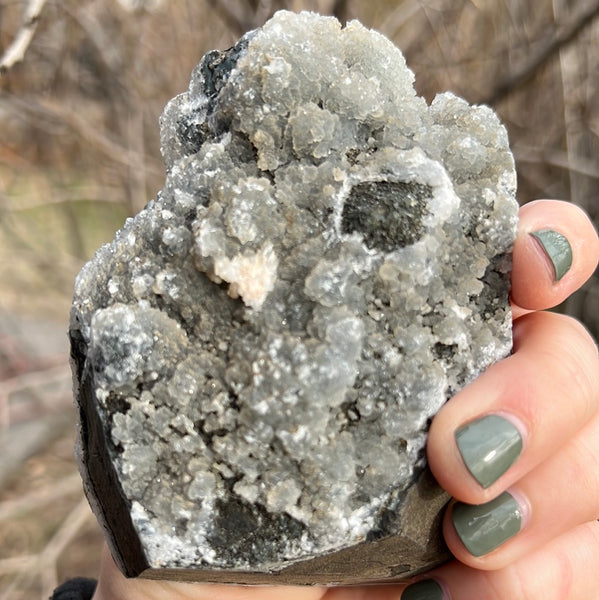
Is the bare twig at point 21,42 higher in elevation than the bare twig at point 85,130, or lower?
higher

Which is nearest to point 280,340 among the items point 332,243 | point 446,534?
point 332,243

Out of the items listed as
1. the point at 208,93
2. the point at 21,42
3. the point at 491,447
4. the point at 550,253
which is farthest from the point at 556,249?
the point at 21,42

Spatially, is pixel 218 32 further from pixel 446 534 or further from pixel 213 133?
→ pixel 446 534

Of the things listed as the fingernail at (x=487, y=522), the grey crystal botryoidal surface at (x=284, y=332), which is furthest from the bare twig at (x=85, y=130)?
the fingernail at (x=487, y=522)

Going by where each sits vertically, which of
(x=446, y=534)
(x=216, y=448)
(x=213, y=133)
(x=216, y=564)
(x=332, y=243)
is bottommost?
(x=446, y=534)

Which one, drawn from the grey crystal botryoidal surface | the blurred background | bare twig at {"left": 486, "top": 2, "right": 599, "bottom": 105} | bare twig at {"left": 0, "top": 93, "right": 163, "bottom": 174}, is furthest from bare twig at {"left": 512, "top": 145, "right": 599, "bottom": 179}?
the grey crystal botryoidal surface

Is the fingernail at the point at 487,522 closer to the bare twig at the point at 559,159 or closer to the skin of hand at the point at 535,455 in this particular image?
the skin of hand at the point at 535,455

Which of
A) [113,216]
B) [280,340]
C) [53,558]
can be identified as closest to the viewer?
[280,340]

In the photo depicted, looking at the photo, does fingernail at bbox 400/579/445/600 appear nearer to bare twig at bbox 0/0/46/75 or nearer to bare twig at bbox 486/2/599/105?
bare twig at bbox 0/0/46/75
